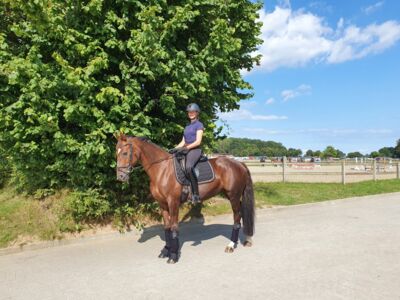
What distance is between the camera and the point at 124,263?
631 cm

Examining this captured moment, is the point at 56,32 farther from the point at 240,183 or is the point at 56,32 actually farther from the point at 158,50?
the point at 240,183

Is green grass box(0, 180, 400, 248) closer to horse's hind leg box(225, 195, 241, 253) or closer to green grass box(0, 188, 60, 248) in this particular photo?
green grass box(0, 188, 60, 248)

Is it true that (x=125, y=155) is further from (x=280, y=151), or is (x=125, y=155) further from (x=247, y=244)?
(x=280, y=151)

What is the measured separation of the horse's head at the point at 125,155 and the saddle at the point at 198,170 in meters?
0.83

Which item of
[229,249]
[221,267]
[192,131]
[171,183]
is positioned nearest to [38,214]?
[171,183]

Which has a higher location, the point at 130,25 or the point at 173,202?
the point at 130,25

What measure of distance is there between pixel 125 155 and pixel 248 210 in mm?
3000

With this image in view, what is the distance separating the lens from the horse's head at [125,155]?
20.8ft

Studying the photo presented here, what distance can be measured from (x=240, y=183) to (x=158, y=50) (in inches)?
134

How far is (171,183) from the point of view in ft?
22.2

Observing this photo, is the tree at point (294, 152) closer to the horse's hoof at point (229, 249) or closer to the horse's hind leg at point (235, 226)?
the horse's hind leg at point (235, 226)

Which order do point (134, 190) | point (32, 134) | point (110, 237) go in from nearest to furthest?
1. point (32, 134)
2. point (110, 237)
3. point (134, 190)

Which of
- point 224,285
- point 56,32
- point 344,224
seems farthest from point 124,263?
point 344,224

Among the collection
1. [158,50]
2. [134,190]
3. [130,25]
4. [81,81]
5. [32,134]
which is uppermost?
[130,25]
